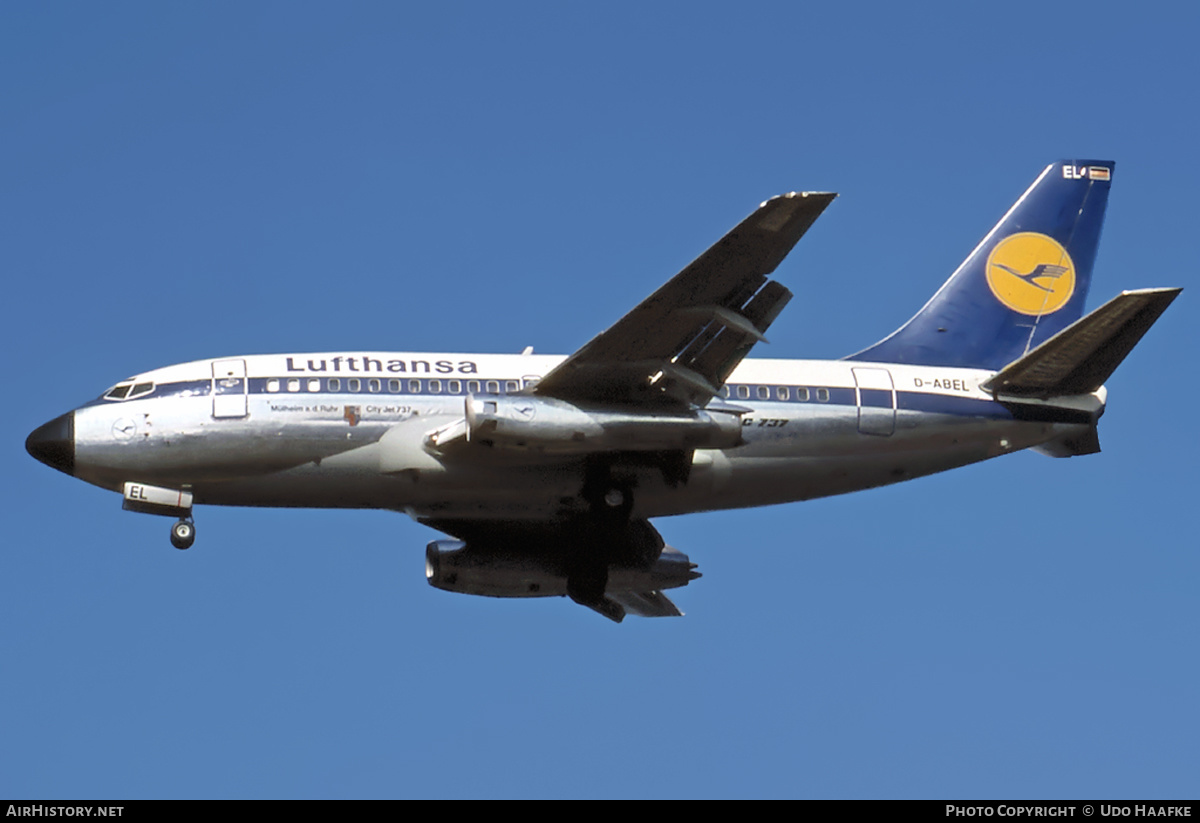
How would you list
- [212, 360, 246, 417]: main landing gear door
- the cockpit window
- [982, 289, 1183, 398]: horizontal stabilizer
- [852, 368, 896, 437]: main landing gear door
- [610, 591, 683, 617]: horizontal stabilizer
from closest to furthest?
[982, 289, 1183, 398]: horizontal stabilizer
[212, 360, 246, 417]: main landing gear door
the cockpit window
[852, 368, 896, 437]: main landing gear door
[610, 591, 683, 617]: horizontal stabilizer

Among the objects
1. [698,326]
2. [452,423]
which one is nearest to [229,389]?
[452,423]

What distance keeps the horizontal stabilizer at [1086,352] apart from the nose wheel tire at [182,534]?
1903 centimetres

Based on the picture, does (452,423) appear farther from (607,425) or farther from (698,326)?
(698,326)

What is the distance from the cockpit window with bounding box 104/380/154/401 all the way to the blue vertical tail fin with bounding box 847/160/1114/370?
56.3ft

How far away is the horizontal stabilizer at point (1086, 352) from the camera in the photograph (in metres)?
39.8

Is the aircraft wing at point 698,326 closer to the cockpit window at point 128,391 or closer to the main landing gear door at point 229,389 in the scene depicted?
the main landing gear door at point 229,389

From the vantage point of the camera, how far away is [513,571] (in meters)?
45.9

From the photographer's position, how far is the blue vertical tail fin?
46.4m

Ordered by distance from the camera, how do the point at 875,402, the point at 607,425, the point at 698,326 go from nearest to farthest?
the point at 698,326 < the point at 607,425 < the point at 875,402

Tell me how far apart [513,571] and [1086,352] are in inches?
585

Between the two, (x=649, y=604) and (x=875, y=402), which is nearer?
(x=875, y=402)

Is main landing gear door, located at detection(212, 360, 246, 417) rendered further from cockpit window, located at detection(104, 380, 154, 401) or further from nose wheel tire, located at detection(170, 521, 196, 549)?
nose wheel tire, located at detection(170, 521, 196, 549)

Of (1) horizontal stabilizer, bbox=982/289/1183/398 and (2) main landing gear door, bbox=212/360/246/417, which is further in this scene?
(2) main landing gear door, bbox=212/360/246/417

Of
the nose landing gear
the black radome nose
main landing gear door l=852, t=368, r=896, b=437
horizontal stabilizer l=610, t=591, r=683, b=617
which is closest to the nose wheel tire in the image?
the nose landing gear
